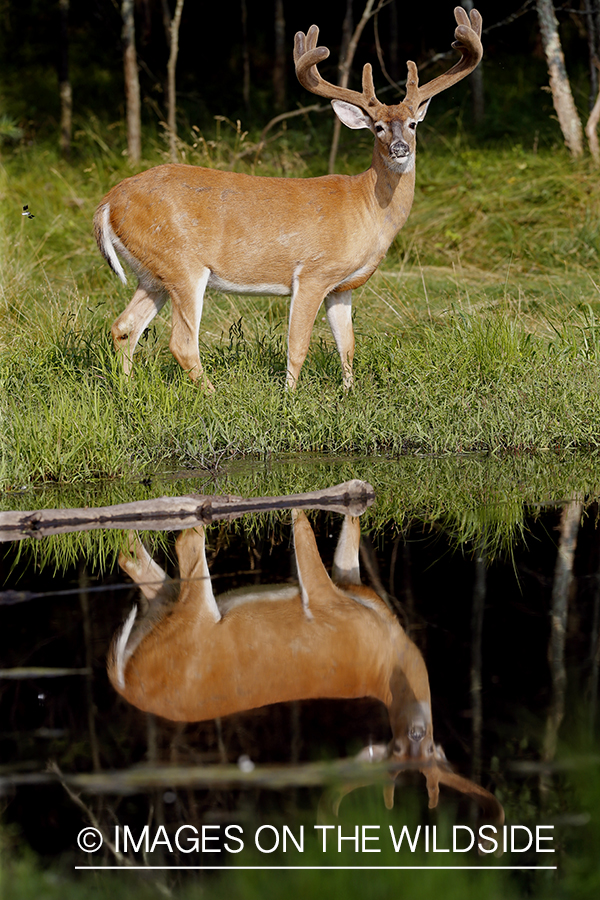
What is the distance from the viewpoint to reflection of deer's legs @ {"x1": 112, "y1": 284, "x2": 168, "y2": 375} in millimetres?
6793

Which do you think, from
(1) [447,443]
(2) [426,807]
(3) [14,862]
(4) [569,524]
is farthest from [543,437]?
(3) [14,862]

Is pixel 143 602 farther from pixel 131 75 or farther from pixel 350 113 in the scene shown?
pixel 131 75

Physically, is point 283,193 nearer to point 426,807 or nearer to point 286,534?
point 286,534

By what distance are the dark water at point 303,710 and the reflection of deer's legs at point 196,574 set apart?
2 centimetres

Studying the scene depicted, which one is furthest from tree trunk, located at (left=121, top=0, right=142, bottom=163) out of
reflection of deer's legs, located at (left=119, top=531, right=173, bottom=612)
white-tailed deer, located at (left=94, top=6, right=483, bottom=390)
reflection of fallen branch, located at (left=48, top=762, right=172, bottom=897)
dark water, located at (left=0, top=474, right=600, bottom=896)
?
reflection of fallen branch, located at (left=48, top=762, right=172, bottom=897)

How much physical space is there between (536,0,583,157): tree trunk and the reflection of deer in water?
9680 mm

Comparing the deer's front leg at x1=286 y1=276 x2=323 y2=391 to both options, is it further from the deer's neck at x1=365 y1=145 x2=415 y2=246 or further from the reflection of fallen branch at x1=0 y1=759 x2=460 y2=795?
the reflection of fallen branch at x1=0 y1=759 x2=460 y2=795

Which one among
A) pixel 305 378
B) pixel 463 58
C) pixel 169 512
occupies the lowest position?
pixel 305 378

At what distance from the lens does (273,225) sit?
6.49m

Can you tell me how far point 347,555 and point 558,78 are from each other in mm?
9556

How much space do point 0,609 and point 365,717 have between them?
1.54 m

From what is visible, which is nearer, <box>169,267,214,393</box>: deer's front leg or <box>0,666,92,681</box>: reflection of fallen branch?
<box>0,666,92,681</box>: reflection of fallen branch

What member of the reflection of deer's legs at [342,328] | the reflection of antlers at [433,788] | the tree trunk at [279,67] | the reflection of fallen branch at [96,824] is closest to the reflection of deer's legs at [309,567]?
the reflection of antlers at [433,788]

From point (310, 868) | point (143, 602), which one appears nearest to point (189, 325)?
point (143, 602)
